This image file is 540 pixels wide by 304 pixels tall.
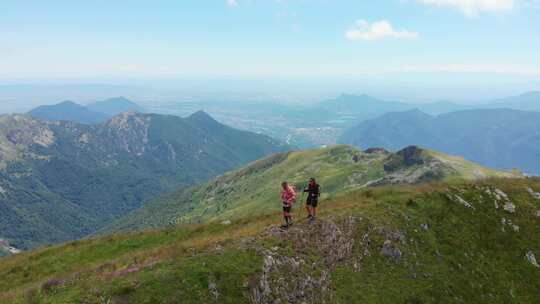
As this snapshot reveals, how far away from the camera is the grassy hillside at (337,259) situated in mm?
24578

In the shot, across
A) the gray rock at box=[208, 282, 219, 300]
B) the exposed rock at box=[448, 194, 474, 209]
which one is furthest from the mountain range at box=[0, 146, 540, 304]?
the exposed rock at box=[448, 194, 474, 209]

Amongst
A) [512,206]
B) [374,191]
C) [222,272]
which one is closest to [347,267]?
[222,272]

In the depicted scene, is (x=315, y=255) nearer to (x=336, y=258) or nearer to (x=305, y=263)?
(x=305, y=263)

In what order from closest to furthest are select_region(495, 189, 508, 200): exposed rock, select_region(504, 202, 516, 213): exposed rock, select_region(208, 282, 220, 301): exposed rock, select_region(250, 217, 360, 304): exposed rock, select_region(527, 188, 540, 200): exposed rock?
select_region(208, 282, 220, 301): exposed rock < select_region(250, 217, 360, 304): exposed rock < select_region(504, 202, 516, 213): exposed rock < select_region(495, 189, 508, 200): exposed rock < select_region(527, 188, 540, 200): exposed rock

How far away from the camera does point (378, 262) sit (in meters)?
31.5

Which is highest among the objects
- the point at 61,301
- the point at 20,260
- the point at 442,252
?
the point at 61,301

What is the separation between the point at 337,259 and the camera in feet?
98.6

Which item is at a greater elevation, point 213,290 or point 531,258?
point 213,290

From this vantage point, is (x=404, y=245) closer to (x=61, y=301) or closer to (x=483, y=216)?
(x=483, y=216)

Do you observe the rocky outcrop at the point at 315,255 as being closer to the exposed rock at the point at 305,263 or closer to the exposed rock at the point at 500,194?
the exposed rock at the point at 305,263

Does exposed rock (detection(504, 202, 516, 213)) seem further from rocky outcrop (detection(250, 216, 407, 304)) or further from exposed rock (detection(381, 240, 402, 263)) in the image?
exposed rock (detection(381, 240, 402, 263))

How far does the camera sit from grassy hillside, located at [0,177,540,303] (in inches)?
968

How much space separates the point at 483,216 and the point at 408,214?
9.16 m

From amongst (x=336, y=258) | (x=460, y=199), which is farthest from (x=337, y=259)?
(x=460, y=199)
